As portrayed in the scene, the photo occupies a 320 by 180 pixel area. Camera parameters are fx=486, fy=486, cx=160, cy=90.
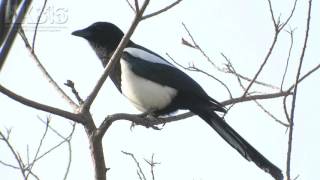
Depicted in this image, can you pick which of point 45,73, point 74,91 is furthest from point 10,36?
point 45,73

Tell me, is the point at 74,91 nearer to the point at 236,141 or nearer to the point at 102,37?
the point at 236,141

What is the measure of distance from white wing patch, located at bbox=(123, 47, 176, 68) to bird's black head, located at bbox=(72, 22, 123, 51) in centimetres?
26

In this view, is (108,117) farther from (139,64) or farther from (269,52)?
(139,64)

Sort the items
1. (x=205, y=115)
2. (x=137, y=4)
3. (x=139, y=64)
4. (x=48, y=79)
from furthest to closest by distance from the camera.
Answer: (x=139, y=64), (x=205, y=115), (x=48, y=79), (x=137, y=4)

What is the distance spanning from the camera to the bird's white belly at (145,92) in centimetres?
395

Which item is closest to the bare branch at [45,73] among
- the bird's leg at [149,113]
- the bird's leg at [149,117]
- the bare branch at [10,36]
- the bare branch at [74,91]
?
the bare branch at [74,91]

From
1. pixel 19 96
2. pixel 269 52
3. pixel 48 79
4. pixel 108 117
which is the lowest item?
pixel 19 96

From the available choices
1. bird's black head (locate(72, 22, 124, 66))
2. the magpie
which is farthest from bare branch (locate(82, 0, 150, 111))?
bird's black head (locate(72, 22, 124, 66))

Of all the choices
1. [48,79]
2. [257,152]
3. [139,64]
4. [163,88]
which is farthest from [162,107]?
[48,79]

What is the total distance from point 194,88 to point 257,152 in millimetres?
868

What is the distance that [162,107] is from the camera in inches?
158

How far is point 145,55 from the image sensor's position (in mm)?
4359

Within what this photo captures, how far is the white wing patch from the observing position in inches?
168

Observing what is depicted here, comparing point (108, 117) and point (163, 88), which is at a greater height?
point (163, 88)
